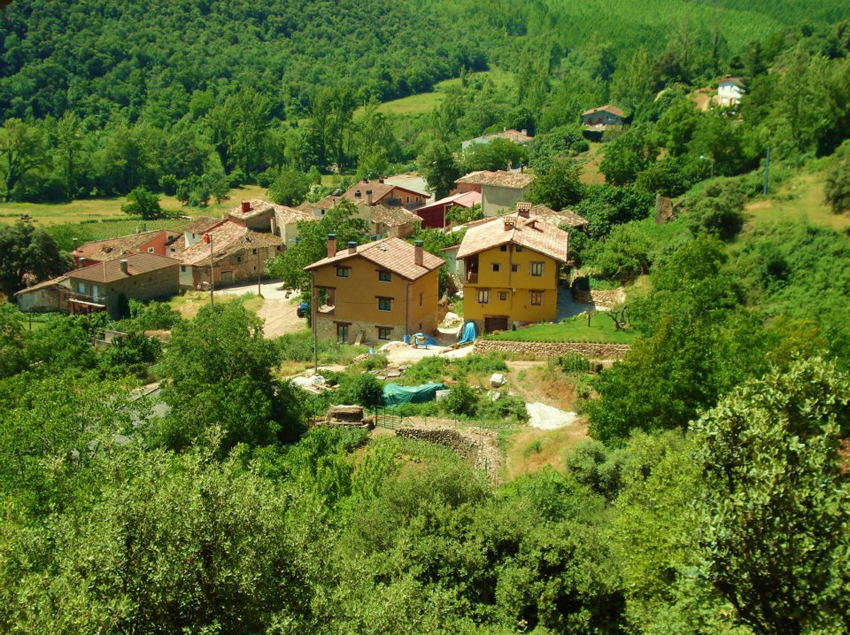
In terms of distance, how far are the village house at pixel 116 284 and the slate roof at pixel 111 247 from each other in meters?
4.38

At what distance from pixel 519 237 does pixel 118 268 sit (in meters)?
31.2

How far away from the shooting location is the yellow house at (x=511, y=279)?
154ft

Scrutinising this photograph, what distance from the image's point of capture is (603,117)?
101875mm

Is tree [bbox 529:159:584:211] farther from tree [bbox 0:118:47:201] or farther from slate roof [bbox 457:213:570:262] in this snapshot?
tree [bbox 0:118:47:201]

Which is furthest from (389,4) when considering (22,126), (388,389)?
(388,389)

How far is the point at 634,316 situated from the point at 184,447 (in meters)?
21.7

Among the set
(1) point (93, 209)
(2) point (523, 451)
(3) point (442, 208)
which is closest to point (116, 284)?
(3) point (442, 208)

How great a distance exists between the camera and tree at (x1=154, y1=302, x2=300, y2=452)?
3058 centimetres

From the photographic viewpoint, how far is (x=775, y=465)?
1289cm

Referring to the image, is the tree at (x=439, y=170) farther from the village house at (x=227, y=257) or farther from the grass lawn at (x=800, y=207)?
the grass lawn at (x=800, y=207)

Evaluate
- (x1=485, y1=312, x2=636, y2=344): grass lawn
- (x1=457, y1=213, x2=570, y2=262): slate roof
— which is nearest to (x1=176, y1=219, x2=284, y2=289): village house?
(x1=457, y1=213, x2=570, y2=262): slate roof

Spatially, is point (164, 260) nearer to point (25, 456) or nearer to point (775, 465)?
point (25, 456)

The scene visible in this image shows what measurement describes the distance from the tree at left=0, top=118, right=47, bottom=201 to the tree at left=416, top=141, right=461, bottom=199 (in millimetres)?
51857

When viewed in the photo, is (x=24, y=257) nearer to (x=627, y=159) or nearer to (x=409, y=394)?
(x=409, y=394)
